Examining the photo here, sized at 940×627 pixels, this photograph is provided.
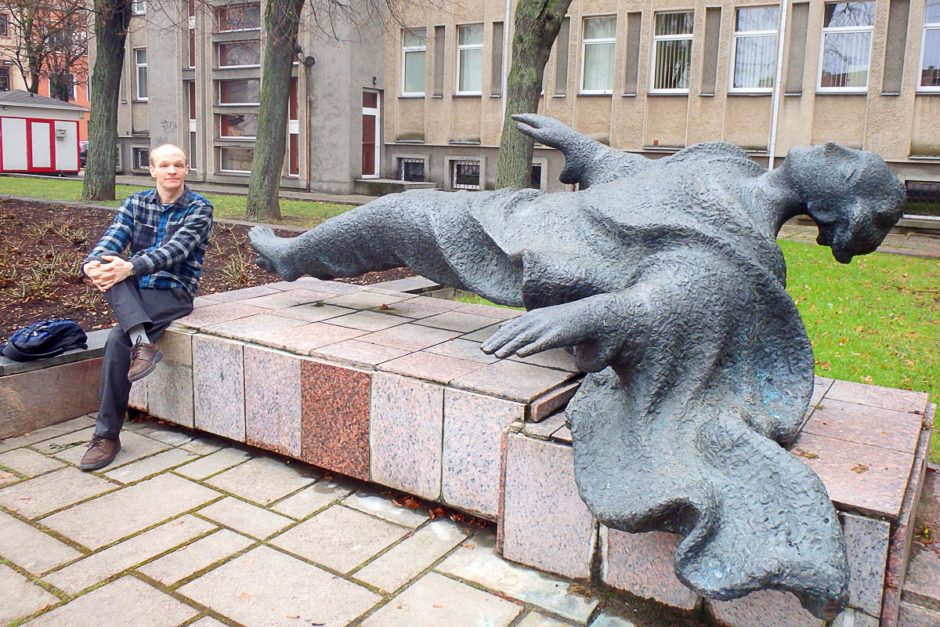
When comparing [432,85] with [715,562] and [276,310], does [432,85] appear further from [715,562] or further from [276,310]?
[715,562]

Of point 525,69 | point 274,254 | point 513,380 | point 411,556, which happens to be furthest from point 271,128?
point 411,556

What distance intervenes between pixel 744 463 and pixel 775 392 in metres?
0.66

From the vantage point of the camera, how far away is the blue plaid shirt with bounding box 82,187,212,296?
414cm

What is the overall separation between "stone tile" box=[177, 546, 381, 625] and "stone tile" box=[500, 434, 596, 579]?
1.92 feet

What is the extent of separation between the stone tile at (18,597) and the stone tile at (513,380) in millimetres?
1587

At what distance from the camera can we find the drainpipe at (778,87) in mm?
15797

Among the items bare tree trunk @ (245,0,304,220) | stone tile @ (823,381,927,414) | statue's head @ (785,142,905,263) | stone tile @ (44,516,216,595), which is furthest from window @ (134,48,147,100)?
statue's head @ (785,142,905,263)

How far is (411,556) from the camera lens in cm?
307

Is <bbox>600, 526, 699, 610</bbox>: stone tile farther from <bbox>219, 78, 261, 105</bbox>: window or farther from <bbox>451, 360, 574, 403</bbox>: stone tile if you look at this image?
<bbox>219, 78, 261, 105</bbox>: window

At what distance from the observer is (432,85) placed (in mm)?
20516

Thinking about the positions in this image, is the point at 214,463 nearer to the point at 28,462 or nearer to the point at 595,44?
the point at 28,462

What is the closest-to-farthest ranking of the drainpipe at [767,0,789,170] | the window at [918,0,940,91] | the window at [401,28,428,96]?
the window at [918,0,940,91] < the drainpipe at [767,0,789,170] < the window at [401,28,428,96]

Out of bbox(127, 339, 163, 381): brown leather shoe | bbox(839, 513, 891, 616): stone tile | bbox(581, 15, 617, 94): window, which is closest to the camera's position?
bbox(839, 513, 891, 616): stone tile

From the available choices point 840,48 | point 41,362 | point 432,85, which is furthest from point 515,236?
point 432,85
